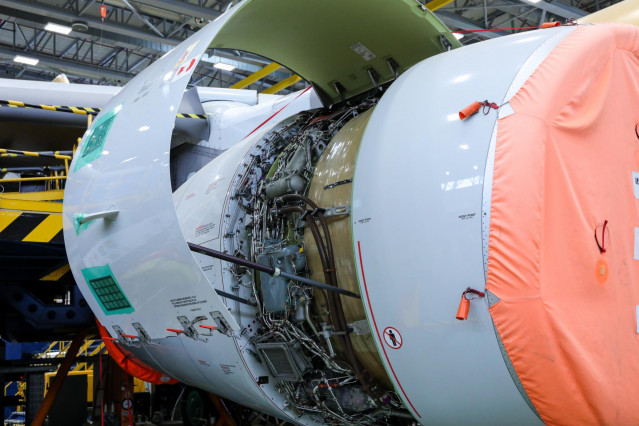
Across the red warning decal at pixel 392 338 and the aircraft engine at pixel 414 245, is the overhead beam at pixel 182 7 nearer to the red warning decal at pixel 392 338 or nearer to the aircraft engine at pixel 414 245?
the aircraft engine at pixel 414 245

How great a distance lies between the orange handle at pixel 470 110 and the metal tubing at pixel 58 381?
14.5ft

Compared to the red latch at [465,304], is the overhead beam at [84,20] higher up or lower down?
higher up

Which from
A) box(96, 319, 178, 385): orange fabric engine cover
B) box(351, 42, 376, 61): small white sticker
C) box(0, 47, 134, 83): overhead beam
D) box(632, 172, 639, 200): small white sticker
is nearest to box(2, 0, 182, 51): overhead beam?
box(0, 47, 134, 83): overhead beam

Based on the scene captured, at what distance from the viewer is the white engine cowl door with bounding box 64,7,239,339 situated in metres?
3.17

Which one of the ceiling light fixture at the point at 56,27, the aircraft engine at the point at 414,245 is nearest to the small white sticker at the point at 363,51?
the aircraft engine at the point at 414,245

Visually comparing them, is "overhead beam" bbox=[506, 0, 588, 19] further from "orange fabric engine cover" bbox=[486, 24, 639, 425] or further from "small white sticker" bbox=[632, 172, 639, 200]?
"orange fabric engine cover" bbox=[486, 24, 639, 425]

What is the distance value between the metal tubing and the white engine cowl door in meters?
1.78

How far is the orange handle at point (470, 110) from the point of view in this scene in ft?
9.17

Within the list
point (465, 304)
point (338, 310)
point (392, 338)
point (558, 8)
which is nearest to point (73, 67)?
point (558, 8)

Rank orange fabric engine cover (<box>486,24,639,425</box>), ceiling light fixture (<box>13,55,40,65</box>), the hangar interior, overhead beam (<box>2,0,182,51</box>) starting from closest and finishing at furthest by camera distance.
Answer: orange fabric engine cover (<box>486,24,639,425</box>) → the hangar interior → overhead beam (<box>2,0,182,51</box>) → ceiling light fixture (<box>13,55,40,65</box>)

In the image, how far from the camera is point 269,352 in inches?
142

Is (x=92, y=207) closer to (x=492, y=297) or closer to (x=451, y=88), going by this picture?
(x=451, y=88)

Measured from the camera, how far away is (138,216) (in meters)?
3.34

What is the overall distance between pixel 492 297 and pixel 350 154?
1.36 m
